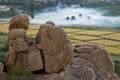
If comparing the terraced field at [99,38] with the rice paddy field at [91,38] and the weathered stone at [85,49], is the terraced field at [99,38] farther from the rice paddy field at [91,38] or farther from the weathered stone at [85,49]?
the weathered stone at [85,49]

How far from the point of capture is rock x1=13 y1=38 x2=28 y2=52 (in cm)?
2447

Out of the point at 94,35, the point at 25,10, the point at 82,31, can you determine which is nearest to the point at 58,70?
the point at 94,35

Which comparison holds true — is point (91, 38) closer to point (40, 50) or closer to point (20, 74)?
point (40, 50)

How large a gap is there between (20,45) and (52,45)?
2102 mm

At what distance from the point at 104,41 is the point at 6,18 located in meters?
41.2

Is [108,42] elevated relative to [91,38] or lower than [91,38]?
lower

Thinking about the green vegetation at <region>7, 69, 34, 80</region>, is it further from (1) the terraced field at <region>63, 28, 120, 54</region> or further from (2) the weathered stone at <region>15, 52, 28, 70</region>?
(1) the terraced field at <region>63, 28, 120, 54</region>

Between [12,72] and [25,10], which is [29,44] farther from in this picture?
[25,10]

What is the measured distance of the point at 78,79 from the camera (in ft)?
86.3

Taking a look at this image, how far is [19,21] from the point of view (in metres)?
25.9

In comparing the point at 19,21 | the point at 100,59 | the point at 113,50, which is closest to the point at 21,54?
the point at 19,21

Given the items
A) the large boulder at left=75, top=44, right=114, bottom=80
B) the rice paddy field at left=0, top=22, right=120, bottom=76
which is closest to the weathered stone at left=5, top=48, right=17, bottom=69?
the large boulder at left=75, top=44, right=114, bottom=80

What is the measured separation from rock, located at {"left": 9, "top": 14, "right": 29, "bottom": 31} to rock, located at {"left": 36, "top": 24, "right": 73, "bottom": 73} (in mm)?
1697

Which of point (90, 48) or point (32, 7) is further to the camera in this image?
point (32, 7)
